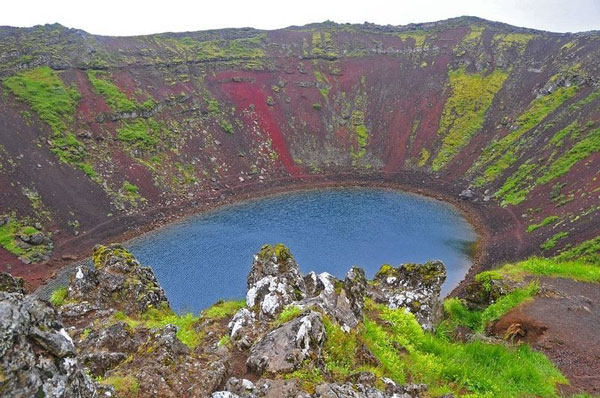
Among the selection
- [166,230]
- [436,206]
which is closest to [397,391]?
[166,230]

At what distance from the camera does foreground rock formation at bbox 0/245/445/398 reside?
555 cm

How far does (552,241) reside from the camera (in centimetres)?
4106

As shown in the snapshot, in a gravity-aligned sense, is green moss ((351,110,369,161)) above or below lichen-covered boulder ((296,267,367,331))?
below

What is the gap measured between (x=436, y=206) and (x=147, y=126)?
50.0 meters

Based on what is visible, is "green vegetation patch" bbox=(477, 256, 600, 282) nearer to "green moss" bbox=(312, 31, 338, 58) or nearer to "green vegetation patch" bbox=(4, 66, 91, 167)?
"green vegetation patch" bbox=(4, 66, 91, 167)

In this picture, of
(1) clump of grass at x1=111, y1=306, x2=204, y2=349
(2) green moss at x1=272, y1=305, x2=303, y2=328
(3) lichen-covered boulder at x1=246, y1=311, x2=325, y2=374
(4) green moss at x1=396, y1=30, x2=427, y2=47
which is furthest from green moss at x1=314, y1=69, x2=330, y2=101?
(3) lichen-covered boulder at x1=246, y1=311, x2=325, y2=374

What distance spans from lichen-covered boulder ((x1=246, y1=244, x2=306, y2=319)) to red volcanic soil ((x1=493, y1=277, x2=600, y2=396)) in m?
8.00

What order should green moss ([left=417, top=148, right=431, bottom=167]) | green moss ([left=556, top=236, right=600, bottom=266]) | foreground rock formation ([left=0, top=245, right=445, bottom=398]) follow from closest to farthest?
1. foreground rock formation ([left=0, top=245, right=445, bottom=398])
2. green moss ([left=556, top=236, right=600, bottom=266])
3. green moss ([left=417, top=148, right=431, bottom=167])

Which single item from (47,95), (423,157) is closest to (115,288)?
(47,95)

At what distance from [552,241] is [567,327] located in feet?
94.9

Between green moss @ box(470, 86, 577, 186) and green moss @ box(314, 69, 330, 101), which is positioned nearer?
green moss @ box(470, 86, 577, 186)

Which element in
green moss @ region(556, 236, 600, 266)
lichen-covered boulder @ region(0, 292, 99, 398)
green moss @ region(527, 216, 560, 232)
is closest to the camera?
lichen-covered boulder @ region(0, 292, 99, 398)

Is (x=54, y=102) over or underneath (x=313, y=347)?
underneath

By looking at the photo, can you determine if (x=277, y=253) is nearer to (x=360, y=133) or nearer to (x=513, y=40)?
(x=360, y=133)
